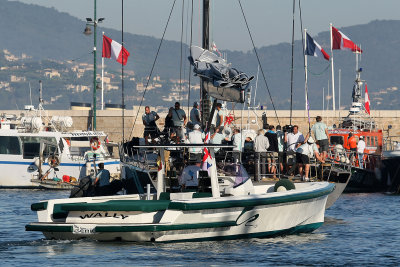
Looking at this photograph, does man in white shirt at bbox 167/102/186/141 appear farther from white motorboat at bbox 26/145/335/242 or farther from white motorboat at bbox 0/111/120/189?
white motorboat at bbox 0/111/120/189

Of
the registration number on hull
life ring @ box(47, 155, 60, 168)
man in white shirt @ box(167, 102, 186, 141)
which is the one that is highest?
man in white shirt @ box(167, 102, 186, 141)

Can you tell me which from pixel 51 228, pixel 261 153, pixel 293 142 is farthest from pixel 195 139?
pixel 293 142

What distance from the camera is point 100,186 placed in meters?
21.3

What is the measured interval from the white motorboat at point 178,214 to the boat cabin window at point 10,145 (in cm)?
2147

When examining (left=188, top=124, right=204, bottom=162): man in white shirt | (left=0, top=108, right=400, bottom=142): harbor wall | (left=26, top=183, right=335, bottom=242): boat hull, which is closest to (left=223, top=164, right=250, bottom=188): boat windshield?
(left=26, top=183, right=335, bottom=242): boat hull

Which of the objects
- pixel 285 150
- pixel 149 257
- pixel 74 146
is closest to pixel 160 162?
pixel 149 257

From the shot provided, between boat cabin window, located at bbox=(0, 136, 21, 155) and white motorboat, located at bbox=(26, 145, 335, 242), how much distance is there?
21.5 metres

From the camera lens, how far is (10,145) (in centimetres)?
4047

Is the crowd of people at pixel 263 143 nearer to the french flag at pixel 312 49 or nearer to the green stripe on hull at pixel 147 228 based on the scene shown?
the green stripe on hull at pixel 147 228

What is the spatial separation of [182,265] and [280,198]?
11.5ft

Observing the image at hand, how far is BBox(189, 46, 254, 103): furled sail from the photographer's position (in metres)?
20.1

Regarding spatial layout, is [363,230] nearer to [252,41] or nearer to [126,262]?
[252,41]

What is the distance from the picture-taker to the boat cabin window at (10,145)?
40.4 metres

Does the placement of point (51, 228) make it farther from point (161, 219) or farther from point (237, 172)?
point (237, 172)
